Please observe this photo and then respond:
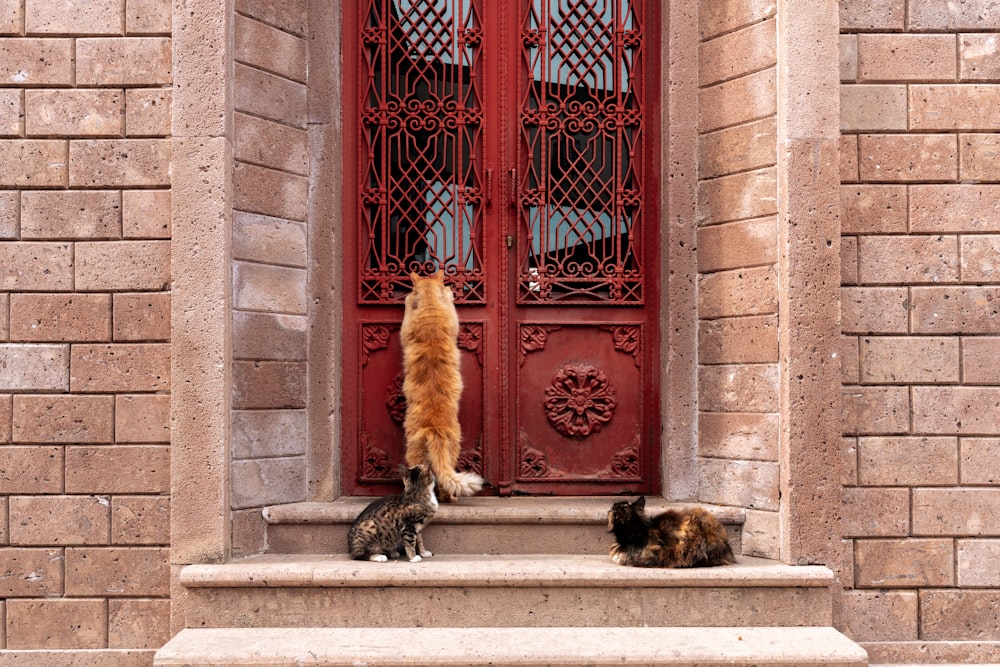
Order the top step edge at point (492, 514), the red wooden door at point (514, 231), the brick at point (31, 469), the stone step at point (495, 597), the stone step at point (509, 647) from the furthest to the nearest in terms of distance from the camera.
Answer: the red wooden door at point (514, 231) < the top step edge at point (492, 514) < the brick at point (31, 469) < the stone step at point (495, 597) < the stone step at point (509, 647)

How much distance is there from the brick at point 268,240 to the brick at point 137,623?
1.97m

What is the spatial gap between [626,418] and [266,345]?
87.0 inches

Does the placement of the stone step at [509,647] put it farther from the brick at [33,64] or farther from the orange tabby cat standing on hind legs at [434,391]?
the brick at [33,64]

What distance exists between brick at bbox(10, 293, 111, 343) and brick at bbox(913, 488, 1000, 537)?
4536mm

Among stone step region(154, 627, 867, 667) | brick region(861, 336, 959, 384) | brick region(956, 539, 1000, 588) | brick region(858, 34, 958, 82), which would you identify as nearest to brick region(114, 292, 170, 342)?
stone step region(154, 627, 867, 667)

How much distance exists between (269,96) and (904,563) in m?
4.42

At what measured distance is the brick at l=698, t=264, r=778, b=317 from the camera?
458 cm

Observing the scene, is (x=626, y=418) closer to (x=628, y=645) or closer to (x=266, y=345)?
(x=628, y=645)

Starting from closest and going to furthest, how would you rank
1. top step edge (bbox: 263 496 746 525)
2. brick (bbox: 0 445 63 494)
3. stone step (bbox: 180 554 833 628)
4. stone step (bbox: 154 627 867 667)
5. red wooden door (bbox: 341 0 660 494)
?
stone step (bbox: 154 627 867 667) → stone step (bbox: 180 554 833 628) → brick (bbox: 0 445 63 494) → top step edge (bbox: 263 496 746 525) → red wooden door (bbox: 341 0 660 494)

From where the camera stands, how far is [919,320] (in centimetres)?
457

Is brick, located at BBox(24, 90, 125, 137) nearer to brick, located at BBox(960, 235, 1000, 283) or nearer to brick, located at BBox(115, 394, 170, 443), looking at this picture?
brick, located at BBox(115, 394, 170, 443)

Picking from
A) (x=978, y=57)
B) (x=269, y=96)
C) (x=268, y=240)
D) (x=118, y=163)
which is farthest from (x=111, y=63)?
(x=978, y=57)

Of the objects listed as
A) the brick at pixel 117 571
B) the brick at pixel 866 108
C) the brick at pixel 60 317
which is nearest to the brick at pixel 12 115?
the brick at pixel 60 317

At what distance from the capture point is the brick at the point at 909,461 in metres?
4.53
